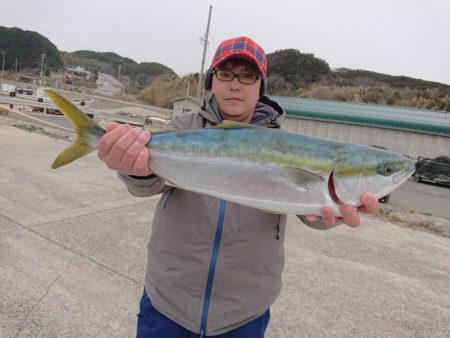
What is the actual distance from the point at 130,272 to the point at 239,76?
8.32 ft

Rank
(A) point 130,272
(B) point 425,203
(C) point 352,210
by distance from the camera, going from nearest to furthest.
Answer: (C) point 352,210, (A) point 130,272, (B) point 425,203

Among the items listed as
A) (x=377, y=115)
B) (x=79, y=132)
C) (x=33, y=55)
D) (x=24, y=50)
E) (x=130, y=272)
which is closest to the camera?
(x=79, y=132)

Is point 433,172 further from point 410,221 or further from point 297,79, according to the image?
point 297,79

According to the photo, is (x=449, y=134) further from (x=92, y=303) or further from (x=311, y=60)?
(x=311, y=60)

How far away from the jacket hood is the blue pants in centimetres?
109

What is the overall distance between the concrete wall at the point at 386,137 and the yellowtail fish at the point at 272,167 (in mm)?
21127

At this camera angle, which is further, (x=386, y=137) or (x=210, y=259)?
(x=386, y=137)

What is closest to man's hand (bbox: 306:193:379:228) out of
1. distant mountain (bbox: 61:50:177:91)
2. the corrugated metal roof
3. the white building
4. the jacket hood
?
the jacket hood

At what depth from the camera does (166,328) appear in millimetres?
1795

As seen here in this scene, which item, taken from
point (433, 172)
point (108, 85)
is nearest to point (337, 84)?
point (433, 172)

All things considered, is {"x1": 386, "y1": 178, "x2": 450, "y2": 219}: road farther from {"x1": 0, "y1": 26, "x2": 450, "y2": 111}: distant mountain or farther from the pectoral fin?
{"x1": 0, "y1": 26, "x2": 450, "y2": 111}: distant mountain

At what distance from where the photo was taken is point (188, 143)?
5.66 feet

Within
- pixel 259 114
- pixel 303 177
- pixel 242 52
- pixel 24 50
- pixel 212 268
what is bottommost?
pixel 212 268

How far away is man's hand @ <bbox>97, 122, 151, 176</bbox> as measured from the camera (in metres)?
1.61
